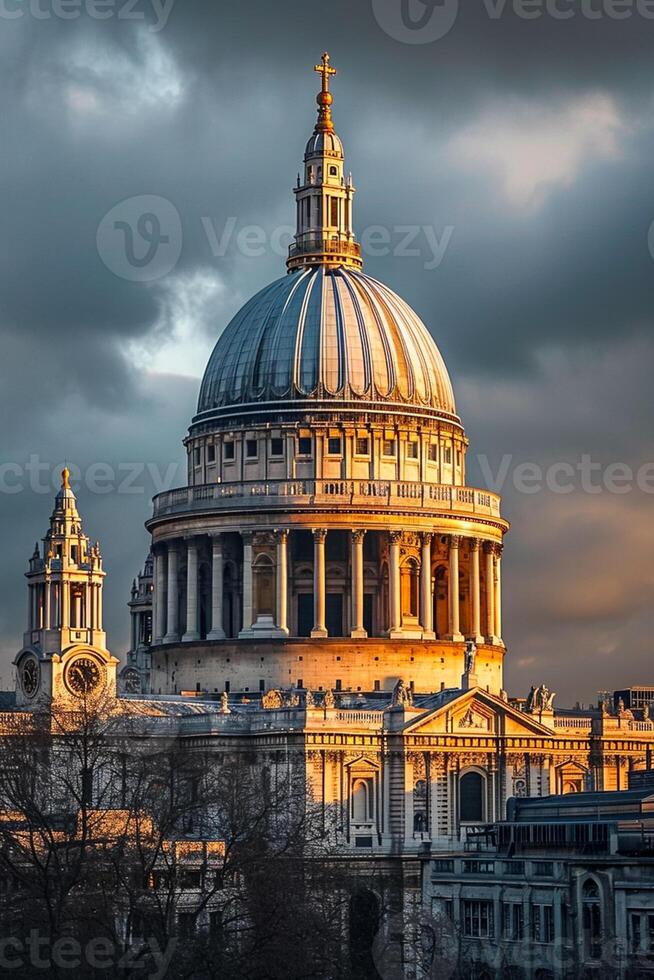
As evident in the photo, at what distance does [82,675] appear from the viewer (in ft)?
559

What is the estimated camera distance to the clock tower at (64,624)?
558ft

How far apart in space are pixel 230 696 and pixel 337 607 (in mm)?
9086

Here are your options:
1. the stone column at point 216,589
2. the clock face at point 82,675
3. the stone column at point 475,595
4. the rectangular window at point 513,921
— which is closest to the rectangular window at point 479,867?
the rectangular window at point 513,921

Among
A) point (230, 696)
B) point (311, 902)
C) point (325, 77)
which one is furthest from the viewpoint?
point (325, 77)

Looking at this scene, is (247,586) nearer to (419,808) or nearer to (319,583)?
(319,583)

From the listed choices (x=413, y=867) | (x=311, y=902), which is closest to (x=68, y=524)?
(x=413, y=867)

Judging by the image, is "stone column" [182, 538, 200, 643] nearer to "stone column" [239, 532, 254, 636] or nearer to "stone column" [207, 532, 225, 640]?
"stone column" [207, 532, 225, 640]

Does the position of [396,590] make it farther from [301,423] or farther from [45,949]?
[45,949]

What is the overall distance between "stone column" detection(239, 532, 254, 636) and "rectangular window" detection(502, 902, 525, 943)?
36.6 meters

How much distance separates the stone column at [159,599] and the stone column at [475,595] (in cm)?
1851

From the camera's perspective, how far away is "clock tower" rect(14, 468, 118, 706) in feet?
558

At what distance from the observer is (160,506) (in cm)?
19238

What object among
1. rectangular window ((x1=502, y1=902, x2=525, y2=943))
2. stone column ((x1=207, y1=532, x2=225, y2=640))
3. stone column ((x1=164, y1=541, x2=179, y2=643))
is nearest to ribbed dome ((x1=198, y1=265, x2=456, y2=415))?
stone column ((x1=207, y1=532, x2=225, y2=640))

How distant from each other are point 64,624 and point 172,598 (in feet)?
58.3
